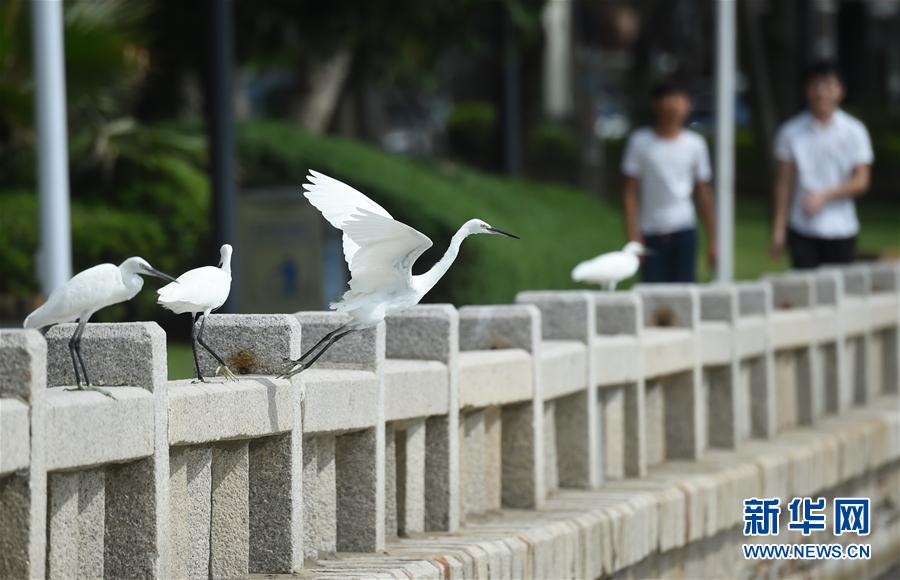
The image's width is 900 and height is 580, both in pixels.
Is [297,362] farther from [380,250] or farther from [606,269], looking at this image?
[606,269]

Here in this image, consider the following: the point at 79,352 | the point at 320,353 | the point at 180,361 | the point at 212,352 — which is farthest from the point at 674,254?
the point at 79,352

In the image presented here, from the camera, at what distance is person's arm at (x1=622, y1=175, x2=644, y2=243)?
12.5 m

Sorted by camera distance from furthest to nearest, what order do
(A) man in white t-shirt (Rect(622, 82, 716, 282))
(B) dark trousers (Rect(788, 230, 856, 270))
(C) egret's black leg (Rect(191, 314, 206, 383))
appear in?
(B) dark trousers (Rect(788, 230, 856, 270)) < (A) man in white t-shirt (Rect(622, 82, 716, 282)) < (C) egret's black leg (Rect(191, 314, 206, 383))

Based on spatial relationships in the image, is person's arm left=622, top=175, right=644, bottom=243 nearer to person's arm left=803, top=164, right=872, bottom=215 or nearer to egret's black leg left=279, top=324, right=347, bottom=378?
person's arm left=803, top=164, right=872, bottom=215

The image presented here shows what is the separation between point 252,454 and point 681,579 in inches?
140

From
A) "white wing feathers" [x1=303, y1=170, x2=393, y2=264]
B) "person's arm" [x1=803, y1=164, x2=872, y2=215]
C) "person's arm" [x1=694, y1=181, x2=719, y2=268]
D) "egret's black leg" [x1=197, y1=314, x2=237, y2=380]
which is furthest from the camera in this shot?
"person's arm" [x1=803, y1=164, x2=872, y2=215]

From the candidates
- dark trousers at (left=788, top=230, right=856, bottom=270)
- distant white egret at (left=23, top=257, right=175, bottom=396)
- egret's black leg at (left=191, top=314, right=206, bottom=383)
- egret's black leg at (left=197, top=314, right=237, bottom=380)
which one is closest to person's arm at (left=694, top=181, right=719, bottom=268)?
dark trousers at (left=788, top=230, right=856, bottom=270)

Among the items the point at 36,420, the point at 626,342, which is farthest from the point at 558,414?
the point at 36,420

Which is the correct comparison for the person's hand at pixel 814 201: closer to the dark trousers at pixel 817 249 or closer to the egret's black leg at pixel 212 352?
the dark trousers at pixel 817 249

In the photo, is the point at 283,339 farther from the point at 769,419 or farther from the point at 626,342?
the point at 769,419

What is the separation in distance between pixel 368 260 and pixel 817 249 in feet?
24.7

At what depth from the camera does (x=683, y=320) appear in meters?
10.7

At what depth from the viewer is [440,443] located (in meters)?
7.89

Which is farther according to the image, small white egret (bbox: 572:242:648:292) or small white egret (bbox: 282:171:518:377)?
small white egret (bbox: 572:242:648:292)
